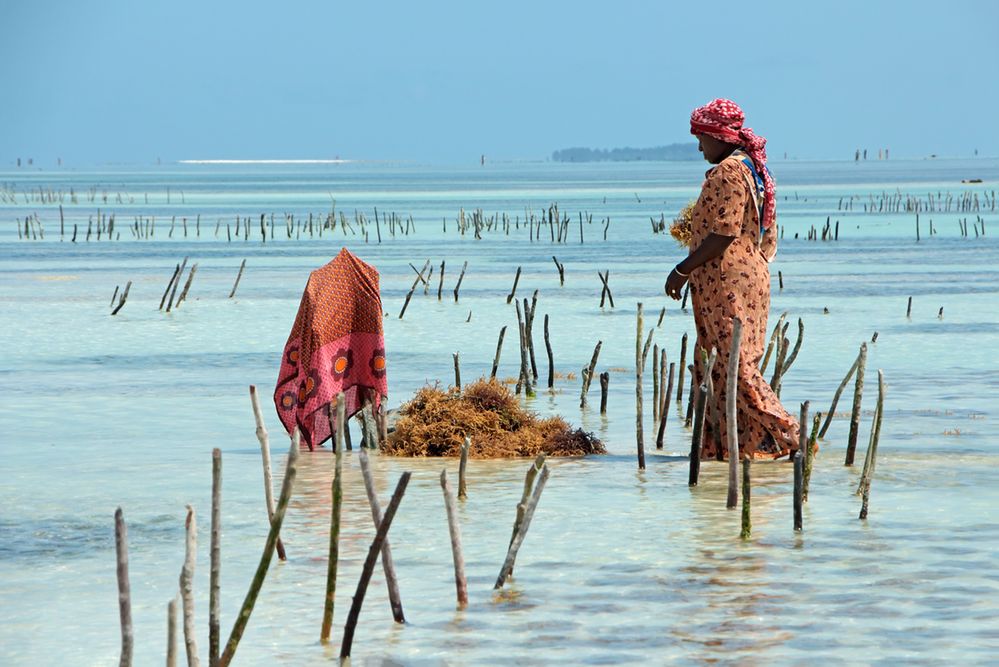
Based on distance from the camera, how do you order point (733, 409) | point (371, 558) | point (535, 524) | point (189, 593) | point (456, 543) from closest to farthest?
1. point (189, 593)
2. point (371, 558)
3. point (456, 543)
4. point (733, 409)
5. point (535, 524)

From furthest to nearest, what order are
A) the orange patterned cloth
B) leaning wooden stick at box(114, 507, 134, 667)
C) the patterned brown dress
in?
the orange patterned cloth < the patterned brown dress < leaning wooden stick at box(114, 507, 134, 667)

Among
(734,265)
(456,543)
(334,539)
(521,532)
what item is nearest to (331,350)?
(734,265)

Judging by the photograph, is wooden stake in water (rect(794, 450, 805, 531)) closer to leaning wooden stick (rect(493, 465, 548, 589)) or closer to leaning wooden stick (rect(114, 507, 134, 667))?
leaning wooden stick (rect(493, 465, 548, 589))

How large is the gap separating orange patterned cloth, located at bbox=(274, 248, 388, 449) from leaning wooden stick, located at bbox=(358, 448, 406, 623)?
3.36m

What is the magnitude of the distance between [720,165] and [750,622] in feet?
10.0

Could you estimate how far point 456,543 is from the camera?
5.30 meters

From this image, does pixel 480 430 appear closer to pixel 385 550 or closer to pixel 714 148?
pixel 714 148

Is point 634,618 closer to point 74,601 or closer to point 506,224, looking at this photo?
point 74,601

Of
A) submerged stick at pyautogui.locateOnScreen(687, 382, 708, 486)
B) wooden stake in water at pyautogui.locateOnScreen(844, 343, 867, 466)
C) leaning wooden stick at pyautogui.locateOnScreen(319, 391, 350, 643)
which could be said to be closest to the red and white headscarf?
wooden stake in water at pyautogui.locateOnScreen(844, 343, 867, 466)

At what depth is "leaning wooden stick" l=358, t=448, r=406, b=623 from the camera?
487 cm

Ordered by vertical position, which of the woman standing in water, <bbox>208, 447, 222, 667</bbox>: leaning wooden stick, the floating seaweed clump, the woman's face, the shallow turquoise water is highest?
the woman's face

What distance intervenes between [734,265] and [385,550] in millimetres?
3314

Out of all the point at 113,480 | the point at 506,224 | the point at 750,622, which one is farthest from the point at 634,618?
the point at 506,224

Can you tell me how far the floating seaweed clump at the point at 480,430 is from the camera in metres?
8.84
